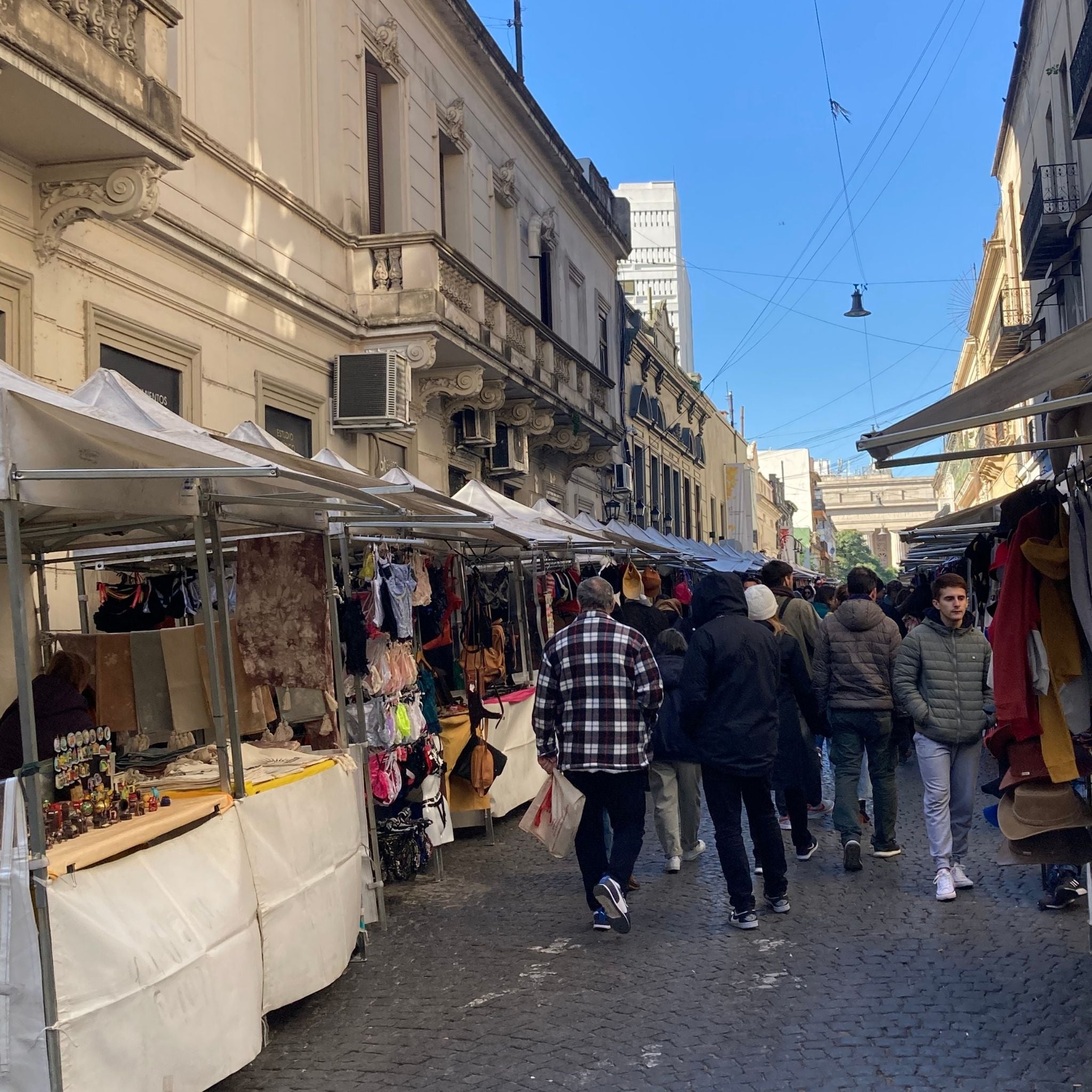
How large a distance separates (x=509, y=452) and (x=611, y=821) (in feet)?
43.4

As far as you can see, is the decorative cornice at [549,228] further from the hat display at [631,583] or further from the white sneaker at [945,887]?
the white sneaker at [945,887]

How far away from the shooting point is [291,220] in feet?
42.9

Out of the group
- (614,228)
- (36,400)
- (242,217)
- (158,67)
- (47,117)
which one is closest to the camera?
(36,400)

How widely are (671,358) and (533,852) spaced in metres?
34.3

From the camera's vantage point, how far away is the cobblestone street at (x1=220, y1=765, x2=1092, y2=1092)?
4664mm

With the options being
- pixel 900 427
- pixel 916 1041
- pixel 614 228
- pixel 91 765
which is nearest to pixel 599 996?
pixel 916 1041

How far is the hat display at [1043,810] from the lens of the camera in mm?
4648

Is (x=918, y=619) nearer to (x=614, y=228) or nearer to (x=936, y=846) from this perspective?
(x=936, y=846)

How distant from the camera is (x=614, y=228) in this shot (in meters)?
29.0

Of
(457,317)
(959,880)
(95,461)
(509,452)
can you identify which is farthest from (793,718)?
(509,452)

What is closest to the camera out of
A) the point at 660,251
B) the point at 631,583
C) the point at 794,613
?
the point at 794,613

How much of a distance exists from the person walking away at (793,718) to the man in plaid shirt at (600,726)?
1.49m

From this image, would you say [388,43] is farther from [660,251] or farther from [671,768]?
[660,251]

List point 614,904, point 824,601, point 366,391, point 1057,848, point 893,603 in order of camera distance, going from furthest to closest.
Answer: point 893,603
point 824,601
point 366,391
point 614,904
point 1057,848
